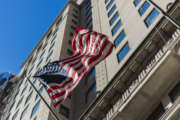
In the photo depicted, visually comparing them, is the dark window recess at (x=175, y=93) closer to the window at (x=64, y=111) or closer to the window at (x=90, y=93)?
the window at (x=90, y=93)

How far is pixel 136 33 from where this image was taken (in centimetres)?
2331

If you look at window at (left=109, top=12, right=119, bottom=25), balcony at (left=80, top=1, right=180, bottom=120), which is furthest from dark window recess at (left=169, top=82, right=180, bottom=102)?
window at (left=109, top=12, right=119, bottom=25)

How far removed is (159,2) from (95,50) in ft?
28.1

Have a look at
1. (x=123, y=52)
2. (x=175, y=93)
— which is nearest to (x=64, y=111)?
(x=123, y=52)

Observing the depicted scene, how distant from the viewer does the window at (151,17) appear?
2248cm

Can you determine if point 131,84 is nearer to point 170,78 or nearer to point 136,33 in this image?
point 170,78

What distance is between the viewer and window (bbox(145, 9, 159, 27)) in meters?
22.5

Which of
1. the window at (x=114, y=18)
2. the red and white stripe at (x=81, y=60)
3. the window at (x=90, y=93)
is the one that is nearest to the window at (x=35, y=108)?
the window at (x=90, y=93)

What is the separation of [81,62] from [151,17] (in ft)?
29.3

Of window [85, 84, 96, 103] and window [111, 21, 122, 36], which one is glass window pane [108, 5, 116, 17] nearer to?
window [111, 21, 122, 36]

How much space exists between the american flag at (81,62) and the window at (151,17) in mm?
6617

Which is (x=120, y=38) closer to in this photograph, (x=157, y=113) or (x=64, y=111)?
(x=64, y=111)

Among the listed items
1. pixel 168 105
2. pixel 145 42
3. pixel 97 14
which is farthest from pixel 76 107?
pixel 97 14

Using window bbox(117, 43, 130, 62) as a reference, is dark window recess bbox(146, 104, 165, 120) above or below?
below
